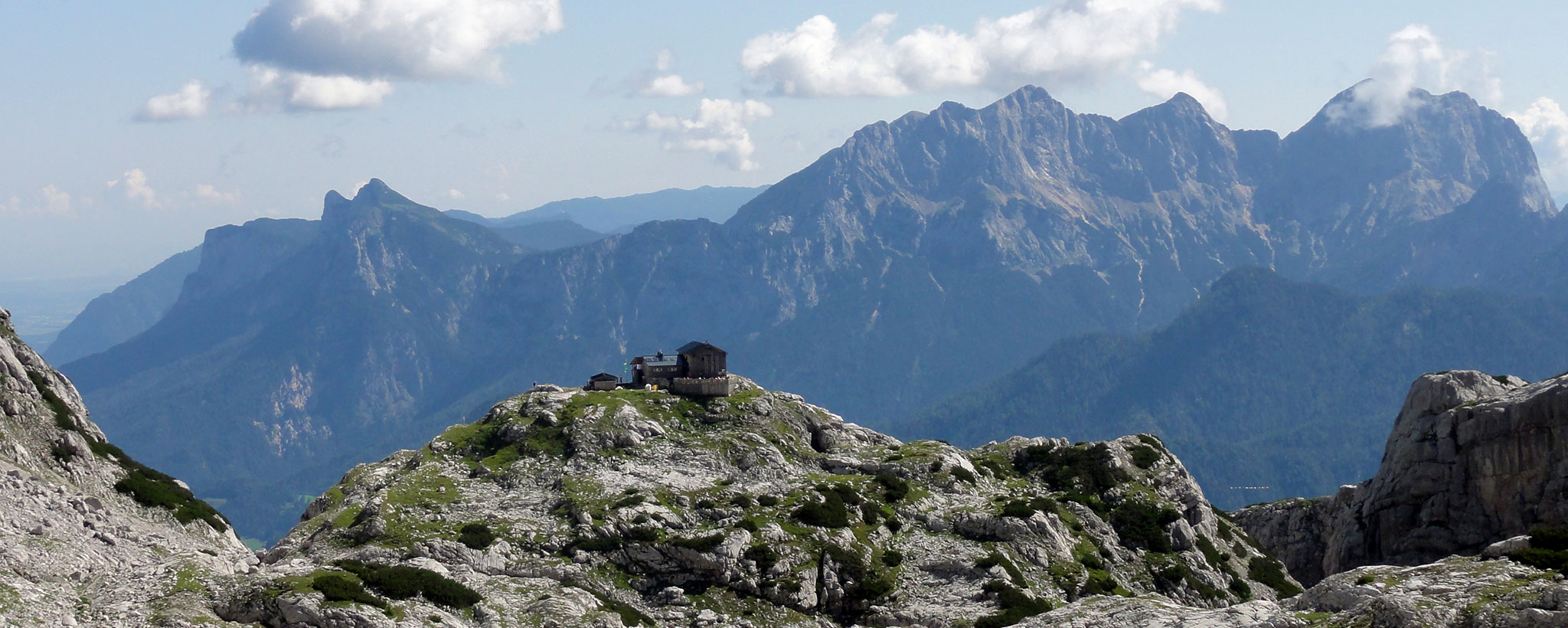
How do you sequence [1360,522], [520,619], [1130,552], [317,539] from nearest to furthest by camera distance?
[520,619], [317,539], [1130,552], [1360,522]

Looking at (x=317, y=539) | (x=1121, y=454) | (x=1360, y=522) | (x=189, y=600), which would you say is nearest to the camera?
(x=189, y=600)

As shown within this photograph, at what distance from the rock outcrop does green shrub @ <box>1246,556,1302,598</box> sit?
99.7m

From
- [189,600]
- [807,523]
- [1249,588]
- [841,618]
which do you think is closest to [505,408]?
[807,523]

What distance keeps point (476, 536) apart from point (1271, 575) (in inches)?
3364

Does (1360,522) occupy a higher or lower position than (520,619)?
higher

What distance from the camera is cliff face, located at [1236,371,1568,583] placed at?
13712 cm

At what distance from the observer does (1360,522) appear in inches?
6186

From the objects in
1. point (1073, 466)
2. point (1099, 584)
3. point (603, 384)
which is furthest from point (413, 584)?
point (1073, 466)

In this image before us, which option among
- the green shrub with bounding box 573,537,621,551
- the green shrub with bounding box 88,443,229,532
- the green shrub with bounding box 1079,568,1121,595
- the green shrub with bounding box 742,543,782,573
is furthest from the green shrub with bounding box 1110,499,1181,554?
the green shrub with bounding box 88,443,229,532

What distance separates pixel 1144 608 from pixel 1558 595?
26.0 m

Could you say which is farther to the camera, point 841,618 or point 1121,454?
point 1121,454

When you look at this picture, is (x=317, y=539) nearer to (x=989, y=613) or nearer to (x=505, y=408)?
(x=505, y=408)

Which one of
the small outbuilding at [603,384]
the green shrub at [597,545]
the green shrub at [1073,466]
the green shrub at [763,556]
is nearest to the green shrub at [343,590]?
the green shrub at [597,545]

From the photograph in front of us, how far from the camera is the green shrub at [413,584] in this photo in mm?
Result: 90312
